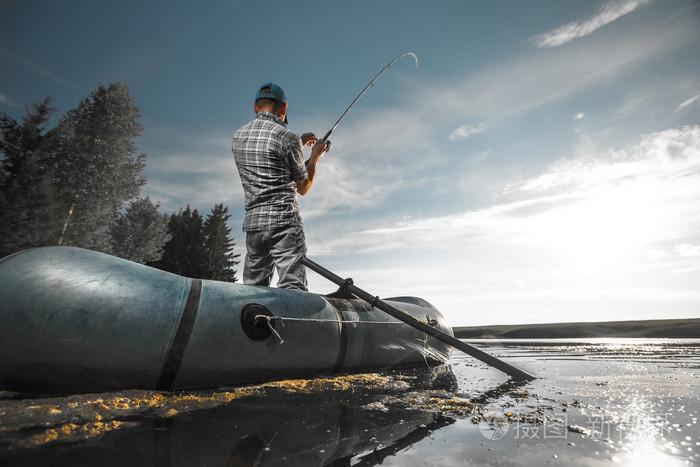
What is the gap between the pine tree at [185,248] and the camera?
33.0 m

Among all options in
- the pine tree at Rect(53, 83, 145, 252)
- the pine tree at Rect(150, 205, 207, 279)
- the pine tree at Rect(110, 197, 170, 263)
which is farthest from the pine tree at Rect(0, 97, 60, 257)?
the pine tree at Rect(150, 205, 207, 279)

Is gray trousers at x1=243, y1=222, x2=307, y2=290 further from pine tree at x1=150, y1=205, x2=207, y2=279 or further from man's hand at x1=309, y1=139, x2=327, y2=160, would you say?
pine tree at x1=150, y1=205, x2=207, y2=279

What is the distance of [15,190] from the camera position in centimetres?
1920

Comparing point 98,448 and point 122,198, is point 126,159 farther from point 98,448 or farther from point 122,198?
point 98,448

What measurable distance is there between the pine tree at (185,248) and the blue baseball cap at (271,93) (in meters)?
31.5

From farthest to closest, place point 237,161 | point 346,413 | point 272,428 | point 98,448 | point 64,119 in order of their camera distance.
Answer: point 64,119, point 237,161, point 346,413, point 272,428, point 98,448

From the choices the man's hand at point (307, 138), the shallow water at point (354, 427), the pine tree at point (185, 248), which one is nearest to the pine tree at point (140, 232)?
the pine tree at point (185, 248)

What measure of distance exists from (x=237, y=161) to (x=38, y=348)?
245cm

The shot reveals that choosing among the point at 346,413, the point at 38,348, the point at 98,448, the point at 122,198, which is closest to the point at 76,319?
the point at 38,348

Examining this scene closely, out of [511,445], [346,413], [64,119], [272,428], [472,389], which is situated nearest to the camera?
[511,445]

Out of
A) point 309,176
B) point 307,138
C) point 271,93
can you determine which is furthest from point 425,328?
point 271,93

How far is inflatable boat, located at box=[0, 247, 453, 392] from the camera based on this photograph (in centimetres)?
219

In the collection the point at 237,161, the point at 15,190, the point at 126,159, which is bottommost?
the point at 237,161

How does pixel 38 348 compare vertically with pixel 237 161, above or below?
below
